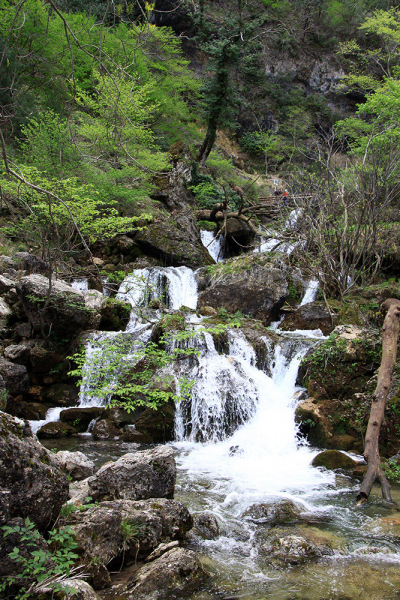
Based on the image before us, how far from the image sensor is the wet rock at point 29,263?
10.9 metres

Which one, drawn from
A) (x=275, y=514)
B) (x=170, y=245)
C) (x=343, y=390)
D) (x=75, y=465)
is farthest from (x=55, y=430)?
(x=170, y=245)

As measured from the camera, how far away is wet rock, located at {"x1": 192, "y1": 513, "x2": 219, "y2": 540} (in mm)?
4113

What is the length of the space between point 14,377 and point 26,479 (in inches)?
246

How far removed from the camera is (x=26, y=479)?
2760 mm

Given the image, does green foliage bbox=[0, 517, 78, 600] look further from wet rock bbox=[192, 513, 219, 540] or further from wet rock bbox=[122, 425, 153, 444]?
wet rock bbox=[122, 425, 153, 444]

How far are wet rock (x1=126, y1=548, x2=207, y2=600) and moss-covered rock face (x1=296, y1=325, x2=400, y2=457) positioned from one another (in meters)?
4.69

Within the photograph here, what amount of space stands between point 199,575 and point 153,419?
15.4 feet

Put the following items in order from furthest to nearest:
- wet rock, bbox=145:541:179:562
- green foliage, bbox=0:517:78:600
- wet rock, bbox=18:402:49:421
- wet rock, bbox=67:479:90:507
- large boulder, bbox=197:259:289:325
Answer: large boulder, bbox=197:259:289:325, wet rock, bbox=18:402:49:421, wet rock, bbox=67:479:90:507, wet rock, bbox=145:541:179:562, green foliage, bbox=0:517:78:600

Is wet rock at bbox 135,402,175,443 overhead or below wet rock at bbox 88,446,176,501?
below

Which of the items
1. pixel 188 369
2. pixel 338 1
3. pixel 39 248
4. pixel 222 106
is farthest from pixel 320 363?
pixel 338 1

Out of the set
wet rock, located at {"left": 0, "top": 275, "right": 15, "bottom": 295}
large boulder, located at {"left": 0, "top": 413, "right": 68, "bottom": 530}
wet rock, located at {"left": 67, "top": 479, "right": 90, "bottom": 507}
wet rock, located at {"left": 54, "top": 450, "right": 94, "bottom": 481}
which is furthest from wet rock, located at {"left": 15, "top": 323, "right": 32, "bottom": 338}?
large boulder, located at {"left": 0, "top": 413, "right": 68, "bottom": 530}

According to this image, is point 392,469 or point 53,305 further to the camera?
point 53,305

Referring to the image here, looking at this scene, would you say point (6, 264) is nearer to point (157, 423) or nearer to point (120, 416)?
point (120, 416)

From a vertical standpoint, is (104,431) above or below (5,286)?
below
